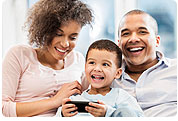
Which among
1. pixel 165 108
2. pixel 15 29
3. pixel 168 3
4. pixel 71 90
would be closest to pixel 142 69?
pixel 165 108

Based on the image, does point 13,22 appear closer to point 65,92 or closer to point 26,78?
point 26,78

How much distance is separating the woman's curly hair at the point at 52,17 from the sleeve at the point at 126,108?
1.44 feet

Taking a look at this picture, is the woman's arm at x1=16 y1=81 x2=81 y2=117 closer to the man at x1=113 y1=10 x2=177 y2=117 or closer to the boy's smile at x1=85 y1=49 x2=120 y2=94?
the boy's smile at x1=85 y1=49 x2=120 y2=94

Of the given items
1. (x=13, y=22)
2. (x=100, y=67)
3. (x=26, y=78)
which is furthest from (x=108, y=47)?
(x=13, y=22)

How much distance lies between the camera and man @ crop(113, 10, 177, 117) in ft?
3.70

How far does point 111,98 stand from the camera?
1.05 m

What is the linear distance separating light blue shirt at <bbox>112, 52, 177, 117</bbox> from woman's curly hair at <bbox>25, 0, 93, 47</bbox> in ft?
1.28

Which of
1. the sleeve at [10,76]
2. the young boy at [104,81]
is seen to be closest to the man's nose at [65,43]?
the young boy at [104,81]

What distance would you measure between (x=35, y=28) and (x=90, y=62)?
1.27 ft

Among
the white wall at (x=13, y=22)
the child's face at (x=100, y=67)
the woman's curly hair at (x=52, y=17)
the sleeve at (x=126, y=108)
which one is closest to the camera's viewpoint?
the sleeve at (x=126, y=108)

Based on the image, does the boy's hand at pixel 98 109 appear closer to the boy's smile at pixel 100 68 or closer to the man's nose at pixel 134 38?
the boy's smile at pixel 100 68

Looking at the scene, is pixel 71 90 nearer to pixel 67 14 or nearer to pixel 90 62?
pixel 90 62

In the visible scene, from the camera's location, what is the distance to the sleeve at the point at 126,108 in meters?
0.92

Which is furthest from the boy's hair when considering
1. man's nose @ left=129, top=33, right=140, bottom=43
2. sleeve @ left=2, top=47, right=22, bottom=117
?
sleeve @ left=2, top=47, right=22, bottom=117
